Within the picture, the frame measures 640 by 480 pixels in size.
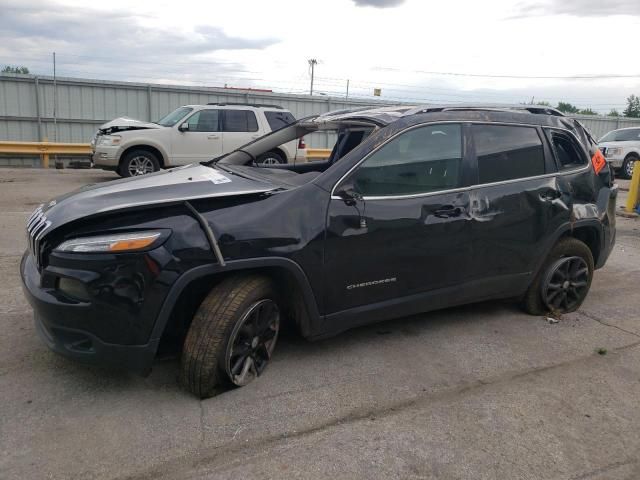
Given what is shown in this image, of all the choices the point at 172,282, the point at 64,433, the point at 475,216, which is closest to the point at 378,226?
the point at 475,216

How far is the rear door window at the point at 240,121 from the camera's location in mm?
13016

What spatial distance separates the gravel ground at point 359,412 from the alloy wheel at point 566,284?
Answer: 0.34 meters

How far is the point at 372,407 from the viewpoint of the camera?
3250mm

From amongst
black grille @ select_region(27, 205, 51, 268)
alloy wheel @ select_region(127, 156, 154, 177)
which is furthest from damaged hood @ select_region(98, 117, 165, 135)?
black grille @ select_region(27, 205, 51, 268)

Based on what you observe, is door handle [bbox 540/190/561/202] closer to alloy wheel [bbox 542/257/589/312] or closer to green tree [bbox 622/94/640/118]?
alloy wheel [bbox 542/257/589/312]

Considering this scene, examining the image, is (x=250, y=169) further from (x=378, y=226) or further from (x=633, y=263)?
(x=633, y=263)

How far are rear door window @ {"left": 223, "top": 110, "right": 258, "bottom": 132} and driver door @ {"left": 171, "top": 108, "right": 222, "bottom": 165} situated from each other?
0.68ft

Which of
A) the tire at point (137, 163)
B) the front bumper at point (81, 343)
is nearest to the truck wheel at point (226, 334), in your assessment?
the front bumper at point (81, 343)

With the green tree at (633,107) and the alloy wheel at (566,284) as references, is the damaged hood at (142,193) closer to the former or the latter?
the alloy wheel at (566,284)

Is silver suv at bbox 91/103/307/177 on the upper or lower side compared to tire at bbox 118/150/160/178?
upper

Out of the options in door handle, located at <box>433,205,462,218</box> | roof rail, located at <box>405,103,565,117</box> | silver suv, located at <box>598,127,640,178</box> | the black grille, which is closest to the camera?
the black grille

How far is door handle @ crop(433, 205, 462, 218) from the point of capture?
153 inches

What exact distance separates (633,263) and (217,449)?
603 centimetres

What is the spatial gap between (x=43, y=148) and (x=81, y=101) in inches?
104
